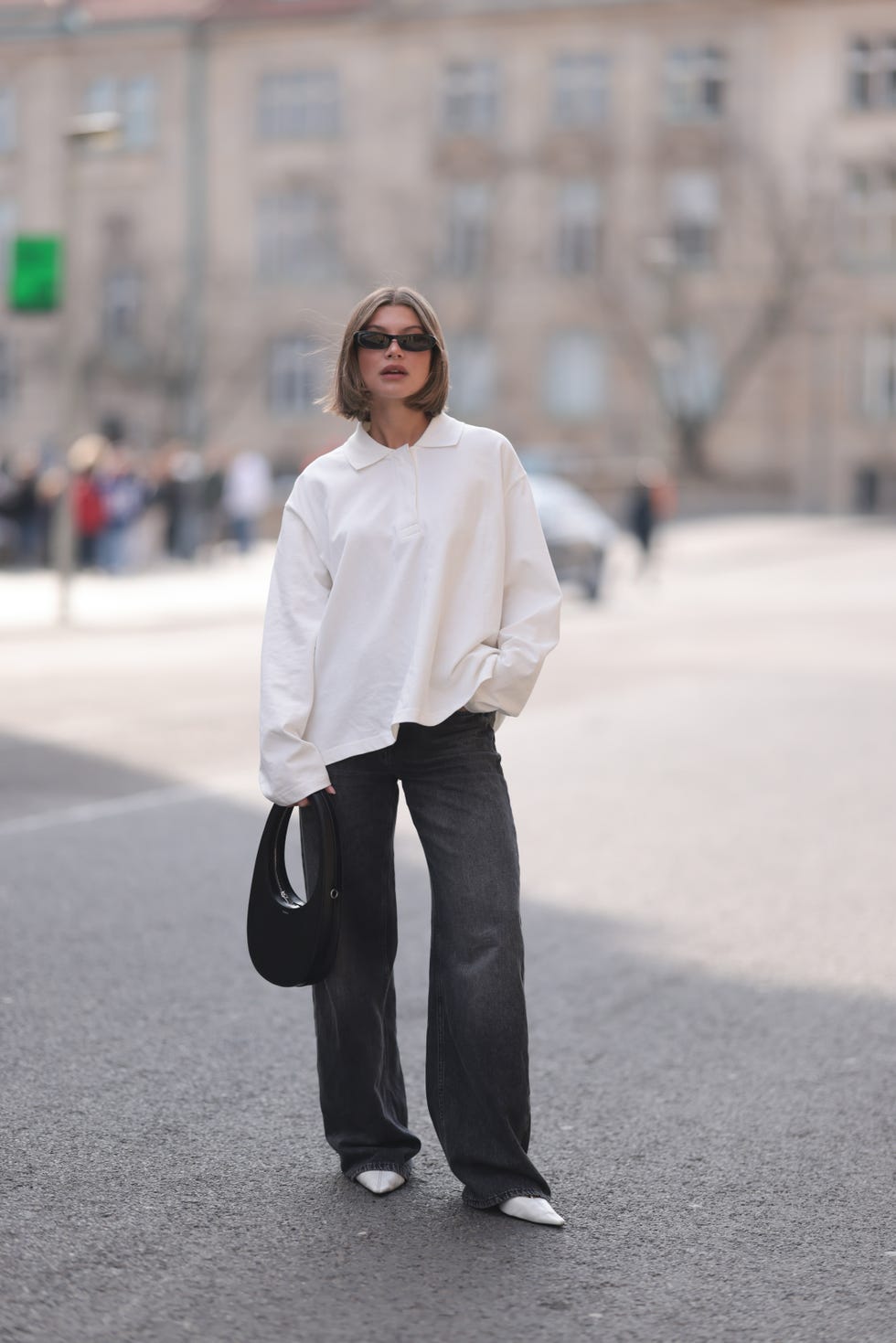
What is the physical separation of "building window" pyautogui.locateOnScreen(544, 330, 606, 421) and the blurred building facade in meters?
0.07

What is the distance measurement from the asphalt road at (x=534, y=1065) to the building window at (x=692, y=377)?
41937mm

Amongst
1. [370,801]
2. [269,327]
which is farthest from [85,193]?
[370,801]

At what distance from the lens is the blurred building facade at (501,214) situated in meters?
52.6

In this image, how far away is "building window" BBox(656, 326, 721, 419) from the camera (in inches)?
2104

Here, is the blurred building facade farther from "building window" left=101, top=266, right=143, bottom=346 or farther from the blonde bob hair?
the blonde bob hair

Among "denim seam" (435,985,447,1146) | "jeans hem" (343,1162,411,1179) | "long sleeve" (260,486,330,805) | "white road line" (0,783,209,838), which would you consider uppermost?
"long sleeve" (260,486,330,805)

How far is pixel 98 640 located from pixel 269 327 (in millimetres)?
41037

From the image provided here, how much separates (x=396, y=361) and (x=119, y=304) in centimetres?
5717

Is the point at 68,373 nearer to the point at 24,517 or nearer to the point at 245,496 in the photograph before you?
the point at 24,517

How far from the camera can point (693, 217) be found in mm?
54000

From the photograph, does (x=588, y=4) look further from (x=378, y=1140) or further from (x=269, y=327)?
(x=378, y=1140)

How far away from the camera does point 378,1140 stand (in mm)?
4246

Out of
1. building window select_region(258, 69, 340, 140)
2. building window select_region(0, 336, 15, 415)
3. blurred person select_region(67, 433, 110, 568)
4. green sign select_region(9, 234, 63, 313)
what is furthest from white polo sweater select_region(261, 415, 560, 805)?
building window select_region(0, 336, 15, 415)

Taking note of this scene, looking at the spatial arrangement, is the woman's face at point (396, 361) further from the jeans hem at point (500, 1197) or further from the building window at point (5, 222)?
the building window at point (5, 222)
